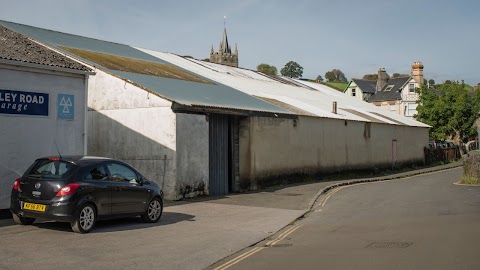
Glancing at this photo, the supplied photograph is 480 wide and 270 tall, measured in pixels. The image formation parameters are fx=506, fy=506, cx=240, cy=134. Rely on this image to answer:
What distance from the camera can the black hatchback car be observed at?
9.96 metres

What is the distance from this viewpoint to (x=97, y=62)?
19609 mm

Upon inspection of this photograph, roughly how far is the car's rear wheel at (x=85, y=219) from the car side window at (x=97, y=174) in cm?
58

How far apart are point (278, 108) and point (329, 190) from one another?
526cm

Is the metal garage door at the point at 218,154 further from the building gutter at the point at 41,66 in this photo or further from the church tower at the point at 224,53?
the church tower at the point at 224,53

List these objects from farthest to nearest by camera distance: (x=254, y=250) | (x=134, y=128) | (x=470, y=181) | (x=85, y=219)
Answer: (x=470, y=181)
(x=134, y=128)
(x=85, y=219)
(x=254, y=250)

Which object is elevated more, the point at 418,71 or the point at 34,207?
the point at 418,71

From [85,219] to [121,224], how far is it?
5.41 feet

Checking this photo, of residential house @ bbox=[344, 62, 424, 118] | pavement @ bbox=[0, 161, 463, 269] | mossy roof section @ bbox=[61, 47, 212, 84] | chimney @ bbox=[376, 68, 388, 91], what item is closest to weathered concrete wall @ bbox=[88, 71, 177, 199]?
mossy roof section @ bbox=[61, 47, 212, 84]

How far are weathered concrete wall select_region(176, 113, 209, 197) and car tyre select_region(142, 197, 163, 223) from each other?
4.35 m

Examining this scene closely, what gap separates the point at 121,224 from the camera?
11859mm

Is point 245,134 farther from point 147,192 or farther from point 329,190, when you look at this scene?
point 147,192

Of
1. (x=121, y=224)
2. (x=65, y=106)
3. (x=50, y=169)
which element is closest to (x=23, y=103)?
(x=65, y=106)

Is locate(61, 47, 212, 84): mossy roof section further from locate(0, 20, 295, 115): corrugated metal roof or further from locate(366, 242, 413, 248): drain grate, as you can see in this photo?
locate(366, 242, 413, 248): drain grate

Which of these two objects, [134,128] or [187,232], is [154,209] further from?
[134,128]
